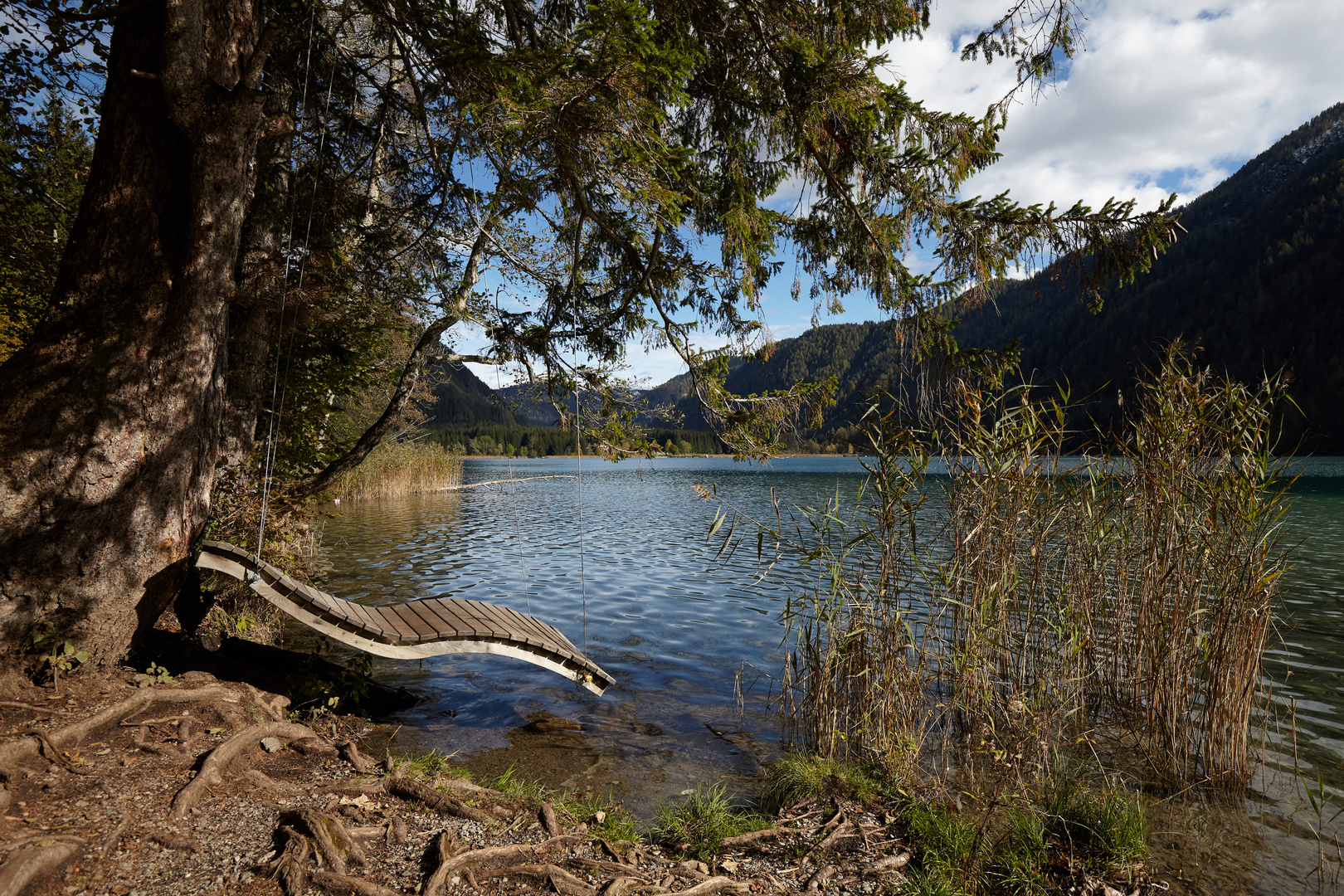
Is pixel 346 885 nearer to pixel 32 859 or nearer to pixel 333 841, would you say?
pixel 333 841

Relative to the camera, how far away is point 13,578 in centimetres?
333

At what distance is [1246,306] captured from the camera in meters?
79.8

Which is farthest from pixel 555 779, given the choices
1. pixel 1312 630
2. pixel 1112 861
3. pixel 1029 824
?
pixel 1312 630

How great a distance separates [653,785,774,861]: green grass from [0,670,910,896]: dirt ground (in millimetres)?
124

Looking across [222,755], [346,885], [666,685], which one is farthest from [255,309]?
[666,685]

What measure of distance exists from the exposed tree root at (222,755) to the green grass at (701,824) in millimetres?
2197

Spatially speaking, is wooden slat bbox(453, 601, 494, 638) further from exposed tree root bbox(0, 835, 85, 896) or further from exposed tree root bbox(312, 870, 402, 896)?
exposed tree root bbox(0, 835, 85, 896)

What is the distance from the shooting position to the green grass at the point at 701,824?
3.29 meters

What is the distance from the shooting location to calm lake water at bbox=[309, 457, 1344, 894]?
3.83m

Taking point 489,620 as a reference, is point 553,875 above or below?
below

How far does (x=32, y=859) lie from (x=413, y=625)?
2.84 meters

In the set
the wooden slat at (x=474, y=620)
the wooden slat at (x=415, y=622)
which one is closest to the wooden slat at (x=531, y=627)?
the wooden slat at (x=474, y=620)

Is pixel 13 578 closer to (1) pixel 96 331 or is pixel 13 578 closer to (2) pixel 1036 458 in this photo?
(1) pixel 96 331

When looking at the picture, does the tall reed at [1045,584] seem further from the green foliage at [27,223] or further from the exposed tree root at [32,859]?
the green foliage at [27,223]
